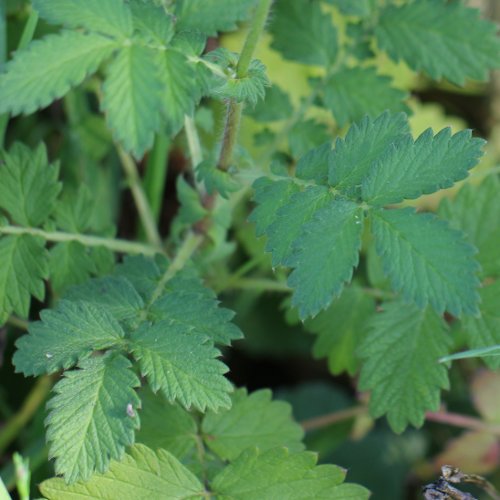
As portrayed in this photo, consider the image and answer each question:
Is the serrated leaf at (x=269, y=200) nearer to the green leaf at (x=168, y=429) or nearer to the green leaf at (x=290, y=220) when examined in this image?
the green leaf at (x=290, y=220)

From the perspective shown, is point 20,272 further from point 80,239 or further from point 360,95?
point 360,95

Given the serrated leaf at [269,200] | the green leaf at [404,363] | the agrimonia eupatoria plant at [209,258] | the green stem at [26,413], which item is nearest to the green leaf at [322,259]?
the agrimonia eupatoria plant at [209,258]

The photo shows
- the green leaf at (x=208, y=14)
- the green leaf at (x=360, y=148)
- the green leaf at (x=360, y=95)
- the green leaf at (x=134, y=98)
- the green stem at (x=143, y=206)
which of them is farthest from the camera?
the green stem at (x=143, y=206)

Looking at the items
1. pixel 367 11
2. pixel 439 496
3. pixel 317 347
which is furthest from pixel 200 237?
pixel 439 496

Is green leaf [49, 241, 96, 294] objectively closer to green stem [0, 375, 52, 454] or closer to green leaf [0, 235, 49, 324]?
green leaf [0, 235, 49, 324]

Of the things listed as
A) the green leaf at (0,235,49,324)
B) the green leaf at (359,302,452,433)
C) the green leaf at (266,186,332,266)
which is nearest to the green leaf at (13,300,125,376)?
the green leaf at (0,235,49,324)

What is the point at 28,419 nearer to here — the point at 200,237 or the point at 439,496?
the point at 200,237
